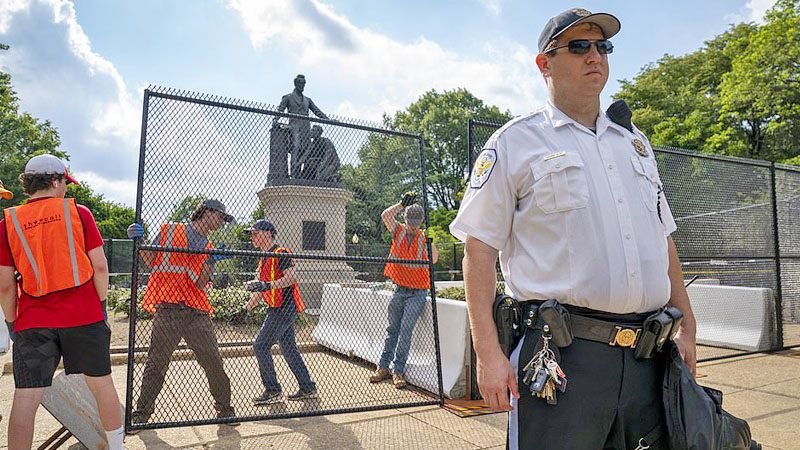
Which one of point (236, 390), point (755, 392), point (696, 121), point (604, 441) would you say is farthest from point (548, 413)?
point (696, 121)

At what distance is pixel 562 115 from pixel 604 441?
1.24 meters

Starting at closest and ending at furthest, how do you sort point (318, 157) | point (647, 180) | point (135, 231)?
point (647, 180) → point (135, 231) → point (318, 157)

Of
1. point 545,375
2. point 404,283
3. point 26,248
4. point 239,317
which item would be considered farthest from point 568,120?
point 239,317

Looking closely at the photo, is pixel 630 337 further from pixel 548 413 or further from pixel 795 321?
pixel 795 321

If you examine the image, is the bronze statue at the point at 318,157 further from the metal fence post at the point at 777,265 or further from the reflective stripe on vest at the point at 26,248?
the metal fence post at the point at 777,265

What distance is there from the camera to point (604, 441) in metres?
1.98

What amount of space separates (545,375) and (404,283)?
12.6 feet

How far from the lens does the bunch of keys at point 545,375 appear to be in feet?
6.35

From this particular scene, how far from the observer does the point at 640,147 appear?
242 centimetres

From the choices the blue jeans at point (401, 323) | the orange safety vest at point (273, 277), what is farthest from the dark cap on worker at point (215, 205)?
the blue jeans at point (401, 323)

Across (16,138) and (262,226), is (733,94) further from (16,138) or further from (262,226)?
(16,138)

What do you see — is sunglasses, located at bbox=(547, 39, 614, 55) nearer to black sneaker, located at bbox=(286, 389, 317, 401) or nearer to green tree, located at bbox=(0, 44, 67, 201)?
black sneaker, located at bbox=(286, 389, 317, 401)

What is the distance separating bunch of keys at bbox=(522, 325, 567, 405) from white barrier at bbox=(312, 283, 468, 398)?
3.34 metres

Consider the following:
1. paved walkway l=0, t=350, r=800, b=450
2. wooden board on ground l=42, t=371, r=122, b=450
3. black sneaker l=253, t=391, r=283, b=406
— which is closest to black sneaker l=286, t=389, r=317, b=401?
black sneaker l=253, t=391, r=283, b=406
